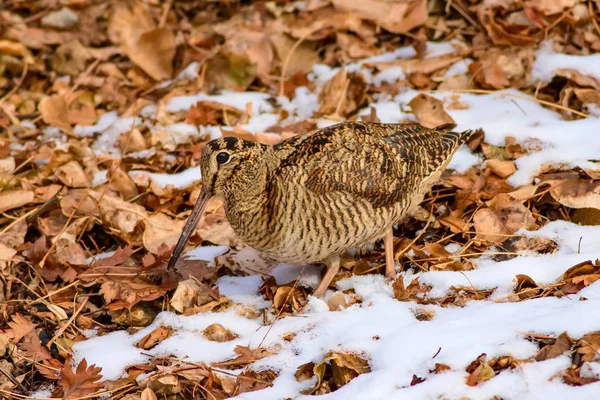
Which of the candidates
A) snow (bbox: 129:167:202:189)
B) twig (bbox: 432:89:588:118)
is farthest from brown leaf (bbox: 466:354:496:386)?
snow (bbox: 129:167:202:189)

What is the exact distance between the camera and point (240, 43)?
6227 mm

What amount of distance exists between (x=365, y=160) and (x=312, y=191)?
13.8 inches

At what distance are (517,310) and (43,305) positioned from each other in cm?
251

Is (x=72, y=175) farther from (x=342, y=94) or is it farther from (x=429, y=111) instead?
(x=429, y=111)

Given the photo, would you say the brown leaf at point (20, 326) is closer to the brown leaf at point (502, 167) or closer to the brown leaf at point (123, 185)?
the brown leaf at point (123, 185)

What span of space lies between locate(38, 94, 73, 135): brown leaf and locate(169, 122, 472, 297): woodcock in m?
2.23

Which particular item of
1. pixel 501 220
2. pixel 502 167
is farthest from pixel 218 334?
pixel 502 167

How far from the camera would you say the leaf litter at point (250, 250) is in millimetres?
3314

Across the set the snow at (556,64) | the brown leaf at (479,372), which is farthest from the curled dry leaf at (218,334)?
the snow at (556,64)

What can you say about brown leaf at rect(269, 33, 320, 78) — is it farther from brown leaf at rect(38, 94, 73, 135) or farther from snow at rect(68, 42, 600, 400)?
brown leaf at rect(38, 94, 73, 135)

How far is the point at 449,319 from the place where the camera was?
134 inches

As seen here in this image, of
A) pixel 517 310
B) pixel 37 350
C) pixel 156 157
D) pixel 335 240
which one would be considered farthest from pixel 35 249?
pixel 517 310

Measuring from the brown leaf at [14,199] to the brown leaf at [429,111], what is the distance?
103 inches

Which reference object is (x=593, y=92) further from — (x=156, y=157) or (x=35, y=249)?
(x=35, y=249)
